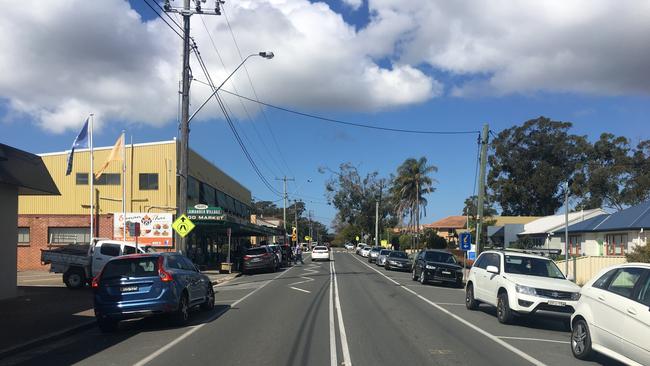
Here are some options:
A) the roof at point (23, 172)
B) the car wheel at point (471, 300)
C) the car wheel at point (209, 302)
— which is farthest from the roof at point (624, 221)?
the roof at point (23, 172)

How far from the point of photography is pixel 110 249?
2373 cm

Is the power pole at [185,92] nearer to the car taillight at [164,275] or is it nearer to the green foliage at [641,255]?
the car taillight at [164,275]

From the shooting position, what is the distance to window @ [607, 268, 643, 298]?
855 cm

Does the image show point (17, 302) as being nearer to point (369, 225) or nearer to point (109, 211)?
point (109, 211)

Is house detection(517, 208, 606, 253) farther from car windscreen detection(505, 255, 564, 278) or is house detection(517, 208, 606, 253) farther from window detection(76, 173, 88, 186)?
window detection(76, 173, 88, 186)

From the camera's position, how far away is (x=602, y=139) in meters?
68.1

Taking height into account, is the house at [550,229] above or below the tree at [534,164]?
below

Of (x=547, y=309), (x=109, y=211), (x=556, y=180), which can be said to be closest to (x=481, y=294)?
(x=547, y=309)

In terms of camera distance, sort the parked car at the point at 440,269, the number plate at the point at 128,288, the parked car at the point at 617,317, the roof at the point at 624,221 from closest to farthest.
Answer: the parked car at the point at 617,317, the number plate at the point at 128,288, the parked car at the point at 440,269, the roof at the point at 624,221

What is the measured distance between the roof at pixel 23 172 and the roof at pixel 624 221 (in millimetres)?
29390

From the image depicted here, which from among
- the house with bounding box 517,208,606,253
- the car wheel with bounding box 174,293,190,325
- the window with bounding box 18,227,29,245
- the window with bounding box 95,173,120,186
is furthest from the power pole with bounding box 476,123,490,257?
the window with bounding box 18,227,29,245

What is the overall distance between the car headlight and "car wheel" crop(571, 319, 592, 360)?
10.2 feet

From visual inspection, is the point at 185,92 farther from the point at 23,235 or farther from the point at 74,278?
the point at 23,235

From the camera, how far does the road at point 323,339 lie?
9.19 metres
